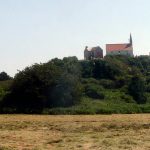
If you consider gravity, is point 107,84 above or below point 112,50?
below

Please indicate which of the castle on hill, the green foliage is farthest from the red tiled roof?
the green foliage

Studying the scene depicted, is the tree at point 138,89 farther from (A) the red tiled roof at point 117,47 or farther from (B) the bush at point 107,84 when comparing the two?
(A) the red tiled roof at point 117,47

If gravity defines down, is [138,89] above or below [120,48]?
below

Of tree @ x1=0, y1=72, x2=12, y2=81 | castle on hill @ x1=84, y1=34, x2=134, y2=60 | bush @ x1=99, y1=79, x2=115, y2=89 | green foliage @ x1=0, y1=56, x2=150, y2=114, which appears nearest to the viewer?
green foliage @ x1=0, y1=56, x2=150, y2=114

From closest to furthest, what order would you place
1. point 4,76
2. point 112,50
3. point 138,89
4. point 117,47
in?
point 138,89, point 4,76, point 112,50, point 117,47

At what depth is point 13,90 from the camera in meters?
45.2

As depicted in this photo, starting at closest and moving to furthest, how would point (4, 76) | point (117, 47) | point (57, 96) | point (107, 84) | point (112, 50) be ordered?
1. point (57, 96)
2. point (107, 84)
3. point (4, 76)
4. point (112, 50)
5. point (117, 47)

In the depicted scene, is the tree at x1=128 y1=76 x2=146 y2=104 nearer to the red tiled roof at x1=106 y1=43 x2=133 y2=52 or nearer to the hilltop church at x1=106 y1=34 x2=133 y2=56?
the hilltop church at x1=106 y1=34 x2=133 y2=56

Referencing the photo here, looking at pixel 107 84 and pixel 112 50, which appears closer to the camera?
pixel 107 84

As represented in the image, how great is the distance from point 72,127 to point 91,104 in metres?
18.1

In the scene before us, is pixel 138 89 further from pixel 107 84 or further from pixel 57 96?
pixel 57 96

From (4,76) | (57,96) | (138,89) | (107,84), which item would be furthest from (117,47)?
(57,96)

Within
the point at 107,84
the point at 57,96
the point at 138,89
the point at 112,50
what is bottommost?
the point at 57,96

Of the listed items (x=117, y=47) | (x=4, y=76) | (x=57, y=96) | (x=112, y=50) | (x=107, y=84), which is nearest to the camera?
(x=57, y=96)
